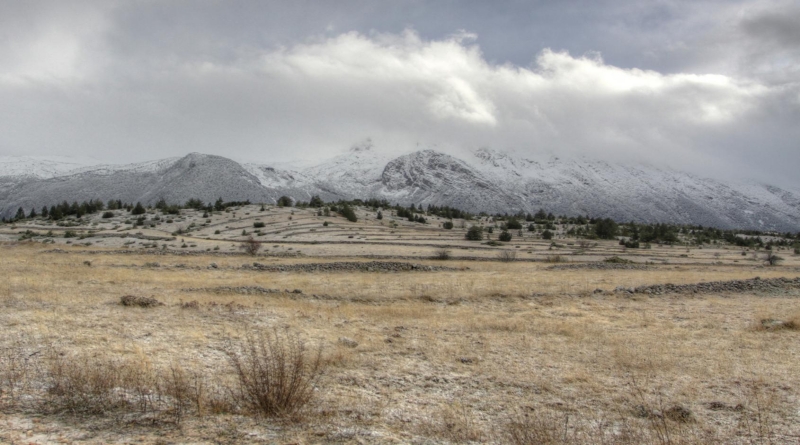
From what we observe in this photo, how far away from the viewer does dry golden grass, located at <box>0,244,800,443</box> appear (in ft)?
19.6

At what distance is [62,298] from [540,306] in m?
18.0

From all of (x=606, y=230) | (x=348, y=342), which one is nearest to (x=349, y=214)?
(x=606, y=230)

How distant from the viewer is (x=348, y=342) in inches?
442

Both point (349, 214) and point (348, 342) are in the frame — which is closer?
point (348, 342)

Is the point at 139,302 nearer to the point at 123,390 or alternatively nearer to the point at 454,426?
the point at 123,390

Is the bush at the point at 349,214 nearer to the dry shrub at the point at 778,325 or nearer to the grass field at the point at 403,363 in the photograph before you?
the grass field at the point at 403,363

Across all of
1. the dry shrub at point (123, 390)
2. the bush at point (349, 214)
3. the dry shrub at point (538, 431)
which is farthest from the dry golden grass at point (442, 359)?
the bush at point (349, 214)

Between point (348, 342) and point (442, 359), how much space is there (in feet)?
8.57

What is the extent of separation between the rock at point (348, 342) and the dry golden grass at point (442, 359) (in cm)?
26

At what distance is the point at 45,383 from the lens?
270 inches

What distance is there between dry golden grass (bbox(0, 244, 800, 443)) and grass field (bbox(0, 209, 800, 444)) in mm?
48

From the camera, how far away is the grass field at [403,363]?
19.6ft

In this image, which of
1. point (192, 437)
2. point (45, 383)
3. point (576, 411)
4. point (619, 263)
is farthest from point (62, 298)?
point (619, 263)

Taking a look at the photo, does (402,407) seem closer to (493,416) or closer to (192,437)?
(493,416)
